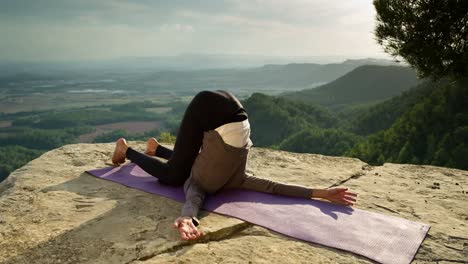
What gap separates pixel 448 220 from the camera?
387cm

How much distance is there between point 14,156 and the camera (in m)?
73.5

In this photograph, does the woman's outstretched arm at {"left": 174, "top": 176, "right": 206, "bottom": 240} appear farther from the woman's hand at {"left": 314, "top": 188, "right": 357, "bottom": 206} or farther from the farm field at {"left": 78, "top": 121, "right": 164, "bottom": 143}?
the farm field at {"left": 78, "top": 121, "right": 164, "bottom": 143}

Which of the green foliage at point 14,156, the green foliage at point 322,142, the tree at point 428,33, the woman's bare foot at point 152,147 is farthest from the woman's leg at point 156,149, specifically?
the green foliage at point 14,156

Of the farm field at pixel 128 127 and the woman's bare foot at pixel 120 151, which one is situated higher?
the woman's bare foot at pixel 120 151

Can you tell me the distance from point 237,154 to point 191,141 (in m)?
0.53

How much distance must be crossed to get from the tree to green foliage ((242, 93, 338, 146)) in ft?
154

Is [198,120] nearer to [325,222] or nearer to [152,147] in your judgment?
[325,222]

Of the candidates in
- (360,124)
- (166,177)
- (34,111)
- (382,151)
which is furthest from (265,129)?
(34,111)

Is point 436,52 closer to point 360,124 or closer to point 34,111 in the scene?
point 360,124

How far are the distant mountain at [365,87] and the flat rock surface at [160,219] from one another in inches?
3051

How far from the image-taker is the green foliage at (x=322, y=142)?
44562 millimetres

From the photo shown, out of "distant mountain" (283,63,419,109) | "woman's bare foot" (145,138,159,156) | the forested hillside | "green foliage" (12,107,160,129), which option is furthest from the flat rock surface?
"green foliage" (12,107,160,129)

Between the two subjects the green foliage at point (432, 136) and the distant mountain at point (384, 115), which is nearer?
the green foliage at point (432, 136)

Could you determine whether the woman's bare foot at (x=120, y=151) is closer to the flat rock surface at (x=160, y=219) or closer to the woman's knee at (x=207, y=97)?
the flat rock surface at (x=160, y=219)
